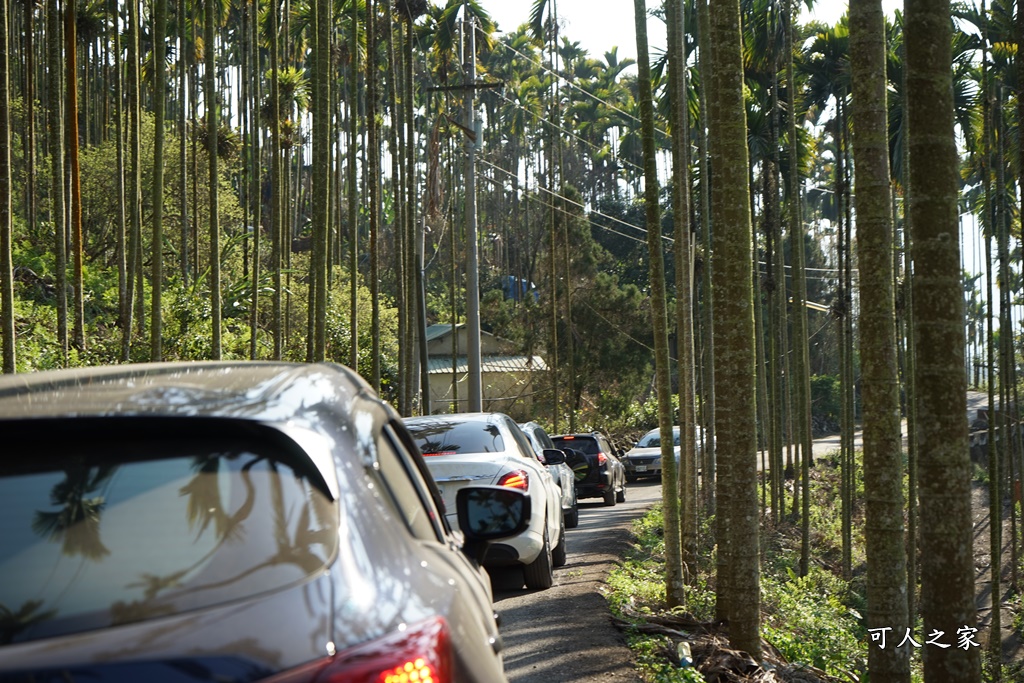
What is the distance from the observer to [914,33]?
18.9ft

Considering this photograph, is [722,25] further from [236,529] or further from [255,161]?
[255,161]

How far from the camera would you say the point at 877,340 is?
6.57 m

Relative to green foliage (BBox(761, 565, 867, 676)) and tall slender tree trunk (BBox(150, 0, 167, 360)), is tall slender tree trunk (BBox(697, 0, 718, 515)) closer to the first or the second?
green foliage (BBox(761, 565, 867, 676))

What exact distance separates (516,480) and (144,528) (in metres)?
7.04

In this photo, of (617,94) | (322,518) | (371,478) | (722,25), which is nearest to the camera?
(322,518)

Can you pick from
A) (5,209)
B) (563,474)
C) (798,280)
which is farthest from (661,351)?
(798,280)

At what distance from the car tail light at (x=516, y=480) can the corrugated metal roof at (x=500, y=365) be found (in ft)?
99.9

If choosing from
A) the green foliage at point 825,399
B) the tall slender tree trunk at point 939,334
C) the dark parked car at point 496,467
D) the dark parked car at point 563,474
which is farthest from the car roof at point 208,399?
the green foliage at point 825,399

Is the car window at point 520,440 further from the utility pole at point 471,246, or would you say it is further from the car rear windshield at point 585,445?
the utility pole at point 471,246

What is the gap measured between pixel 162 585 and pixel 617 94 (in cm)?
5799

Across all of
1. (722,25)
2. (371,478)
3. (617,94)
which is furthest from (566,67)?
(371,478)

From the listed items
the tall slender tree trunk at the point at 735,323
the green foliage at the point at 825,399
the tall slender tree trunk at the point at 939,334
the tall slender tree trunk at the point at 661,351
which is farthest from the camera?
the green foliage at the point at 825,399

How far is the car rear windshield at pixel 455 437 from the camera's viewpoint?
369 inches

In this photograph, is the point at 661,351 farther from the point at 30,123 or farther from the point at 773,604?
the point at 30,123
